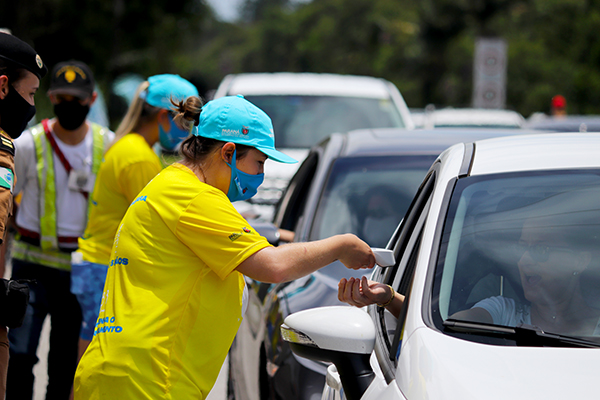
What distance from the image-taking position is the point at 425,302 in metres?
2.29

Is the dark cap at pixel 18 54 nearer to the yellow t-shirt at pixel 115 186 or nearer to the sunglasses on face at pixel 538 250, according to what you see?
the yellow t-shirt at pixel 115 186

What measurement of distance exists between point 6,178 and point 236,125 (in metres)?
0.79

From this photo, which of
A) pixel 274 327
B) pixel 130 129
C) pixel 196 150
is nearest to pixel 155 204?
pixel 196 150

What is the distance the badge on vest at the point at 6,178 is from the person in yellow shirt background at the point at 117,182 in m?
1.36

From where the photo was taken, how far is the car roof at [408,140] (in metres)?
4.71

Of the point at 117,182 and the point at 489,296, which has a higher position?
→ the point at 117,182

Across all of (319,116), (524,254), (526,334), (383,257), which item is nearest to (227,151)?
(383,257)

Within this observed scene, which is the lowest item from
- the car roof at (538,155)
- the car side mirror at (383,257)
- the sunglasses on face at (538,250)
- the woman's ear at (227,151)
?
the car side mirror at (383,257)

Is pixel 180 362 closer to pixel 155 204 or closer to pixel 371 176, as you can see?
pixel 155 204

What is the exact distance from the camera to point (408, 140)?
488 centimetres

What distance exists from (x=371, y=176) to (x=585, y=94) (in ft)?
109

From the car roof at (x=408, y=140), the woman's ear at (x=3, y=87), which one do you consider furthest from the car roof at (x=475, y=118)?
the woman's ear at (x=3, y=87)

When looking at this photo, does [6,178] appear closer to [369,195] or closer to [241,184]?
[241,184]

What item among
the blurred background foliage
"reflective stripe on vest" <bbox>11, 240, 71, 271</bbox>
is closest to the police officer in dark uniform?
"reflective stripe on vest" <bbox>11, 240, 71, 271</bbox>
